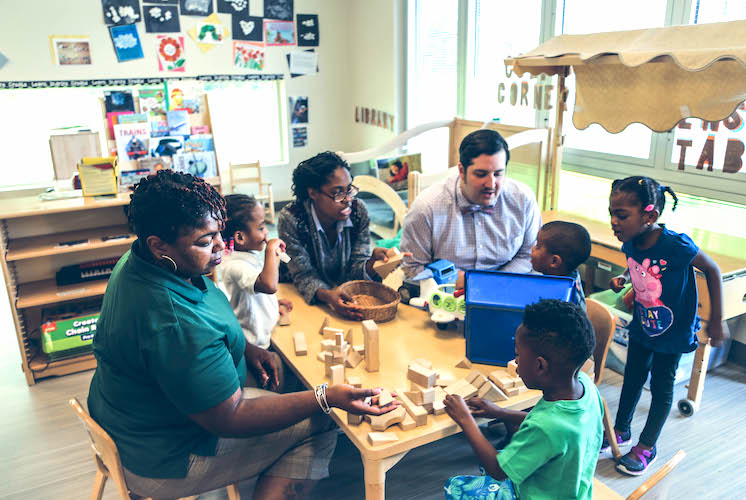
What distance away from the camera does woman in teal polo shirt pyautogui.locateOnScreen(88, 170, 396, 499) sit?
1356mm

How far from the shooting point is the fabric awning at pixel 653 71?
234 centimetres

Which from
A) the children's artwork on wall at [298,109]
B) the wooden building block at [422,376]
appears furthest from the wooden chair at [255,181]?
the wooden building block at [422,376]

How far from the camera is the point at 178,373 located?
1.33 m

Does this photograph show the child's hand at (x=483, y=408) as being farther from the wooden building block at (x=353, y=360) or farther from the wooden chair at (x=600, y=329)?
the wooden chair at (x=600, y=329)

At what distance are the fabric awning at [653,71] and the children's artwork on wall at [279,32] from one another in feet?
12.7

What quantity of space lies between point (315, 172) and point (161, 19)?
4.55 meters

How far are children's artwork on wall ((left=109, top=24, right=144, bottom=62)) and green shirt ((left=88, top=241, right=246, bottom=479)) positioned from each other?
5081mm

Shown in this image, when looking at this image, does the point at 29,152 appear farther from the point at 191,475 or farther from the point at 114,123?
the point at 191,475

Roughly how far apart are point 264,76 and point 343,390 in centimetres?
569

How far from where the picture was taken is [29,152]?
5688 mm

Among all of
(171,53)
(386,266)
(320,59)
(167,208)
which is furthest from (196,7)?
(167,208)

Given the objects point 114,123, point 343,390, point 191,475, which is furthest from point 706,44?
point 114,123

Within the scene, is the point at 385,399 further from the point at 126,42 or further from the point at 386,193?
the point at 126,42

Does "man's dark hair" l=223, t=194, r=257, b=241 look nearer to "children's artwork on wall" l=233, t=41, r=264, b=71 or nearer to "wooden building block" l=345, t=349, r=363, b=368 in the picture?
"wooden building block" l=345, t=349, r=363, b=368
